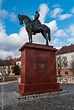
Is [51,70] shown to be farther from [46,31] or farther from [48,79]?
[46,31]

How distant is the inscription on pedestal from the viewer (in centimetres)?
1096

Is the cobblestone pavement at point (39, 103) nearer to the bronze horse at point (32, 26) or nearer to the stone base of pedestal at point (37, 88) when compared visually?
the stone base of pedestal at point (37, 88)

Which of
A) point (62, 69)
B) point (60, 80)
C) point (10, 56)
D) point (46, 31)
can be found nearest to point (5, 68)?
point (10, 56)

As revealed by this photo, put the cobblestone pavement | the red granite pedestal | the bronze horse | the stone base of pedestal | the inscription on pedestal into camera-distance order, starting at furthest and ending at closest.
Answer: the bronze horse → the inscription on pedestal → the red granite pedestal → the stone base of pedestal → the cobblestone pavement

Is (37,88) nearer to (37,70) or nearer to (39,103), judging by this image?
(37,70)

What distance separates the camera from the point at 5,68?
3147 inches

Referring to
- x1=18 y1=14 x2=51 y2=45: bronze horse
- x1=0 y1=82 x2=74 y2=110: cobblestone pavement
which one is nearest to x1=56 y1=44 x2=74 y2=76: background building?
x1=18 y1=14 x2=51 y2=45: bronze horse

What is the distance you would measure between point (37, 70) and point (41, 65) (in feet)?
1.75

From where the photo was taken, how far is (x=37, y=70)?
10.9 meters

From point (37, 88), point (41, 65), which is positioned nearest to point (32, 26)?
point (41, 65)

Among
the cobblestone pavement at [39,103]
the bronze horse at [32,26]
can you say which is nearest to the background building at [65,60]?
the bronze horse at [32,26]

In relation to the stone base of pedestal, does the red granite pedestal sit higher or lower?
higher

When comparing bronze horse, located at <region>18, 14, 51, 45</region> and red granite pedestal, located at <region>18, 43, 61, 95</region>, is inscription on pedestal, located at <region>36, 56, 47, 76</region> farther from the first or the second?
bronze horse, located at <region>18, 14, 51, 45</region>

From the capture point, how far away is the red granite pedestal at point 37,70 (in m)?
10.4
